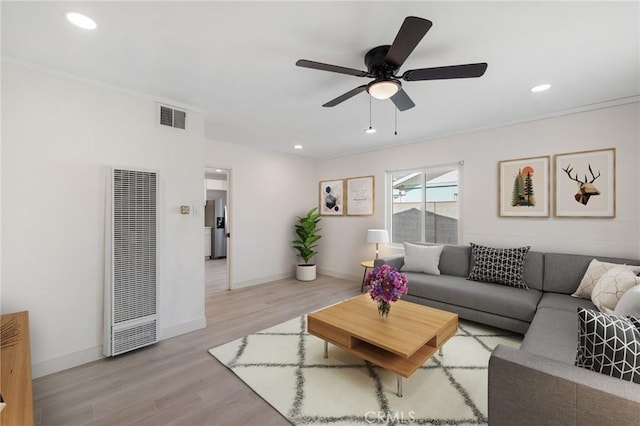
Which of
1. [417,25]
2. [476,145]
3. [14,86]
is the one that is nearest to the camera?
[417,25]

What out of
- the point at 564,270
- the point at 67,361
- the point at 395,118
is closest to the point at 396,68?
the point at 395,118

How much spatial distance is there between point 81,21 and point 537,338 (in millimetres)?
3733

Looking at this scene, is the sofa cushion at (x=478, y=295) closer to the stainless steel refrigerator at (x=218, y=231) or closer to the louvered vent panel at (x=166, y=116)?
the louvered vent panel at (x=166, y=116)

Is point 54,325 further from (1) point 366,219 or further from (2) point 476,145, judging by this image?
(2) point 476,145

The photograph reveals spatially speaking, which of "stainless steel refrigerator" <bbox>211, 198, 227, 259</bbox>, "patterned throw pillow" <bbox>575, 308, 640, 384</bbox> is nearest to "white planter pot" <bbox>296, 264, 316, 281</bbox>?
"stainless steel refrigerator" <bbox>211, 198, 227, 259</bbox>

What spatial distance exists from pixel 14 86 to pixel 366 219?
15.3 feet

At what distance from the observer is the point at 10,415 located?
1032mm

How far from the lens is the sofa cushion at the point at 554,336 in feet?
5.71

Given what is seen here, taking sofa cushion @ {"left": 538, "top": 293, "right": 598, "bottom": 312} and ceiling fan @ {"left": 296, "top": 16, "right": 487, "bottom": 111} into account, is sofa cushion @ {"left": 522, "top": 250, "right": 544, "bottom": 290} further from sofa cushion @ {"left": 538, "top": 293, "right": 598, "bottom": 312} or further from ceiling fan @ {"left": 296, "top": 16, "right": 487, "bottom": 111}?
ceiling fan @ {"left": 296, "top": 16, "right": 487, "bottom": 111}

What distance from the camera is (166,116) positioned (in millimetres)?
2928

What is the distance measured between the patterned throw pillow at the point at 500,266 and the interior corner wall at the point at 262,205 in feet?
11.2

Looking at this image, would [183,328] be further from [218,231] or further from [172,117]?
[218,231]

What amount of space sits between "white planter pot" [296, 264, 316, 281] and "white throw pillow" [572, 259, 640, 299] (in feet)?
12.7

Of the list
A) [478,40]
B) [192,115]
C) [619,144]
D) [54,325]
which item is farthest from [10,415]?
[619,144]
